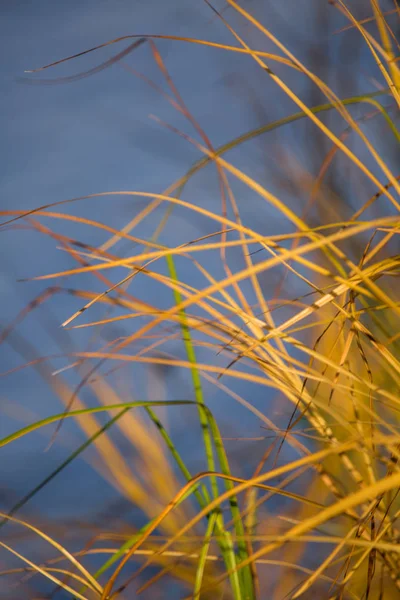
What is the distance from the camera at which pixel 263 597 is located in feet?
1.86

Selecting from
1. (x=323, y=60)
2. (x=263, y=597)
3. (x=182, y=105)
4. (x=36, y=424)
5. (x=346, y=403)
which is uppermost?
(x=323, y=60)

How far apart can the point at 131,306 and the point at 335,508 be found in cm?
19

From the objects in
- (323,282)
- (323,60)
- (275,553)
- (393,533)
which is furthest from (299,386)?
(323,60)

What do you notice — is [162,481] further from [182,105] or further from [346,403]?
[182,105]

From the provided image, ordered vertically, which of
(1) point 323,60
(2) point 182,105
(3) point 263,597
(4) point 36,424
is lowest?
(3) point 263,597

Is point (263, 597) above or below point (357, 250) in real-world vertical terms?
below

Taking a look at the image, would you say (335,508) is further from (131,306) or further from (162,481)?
(162,481)

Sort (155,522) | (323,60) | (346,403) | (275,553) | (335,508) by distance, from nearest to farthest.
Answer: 1. (335,508)
2. (155,522)
3. (275,553)
4. (346,403)
5. (323,60)

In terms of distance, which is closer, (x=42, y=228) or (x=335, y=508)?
(x=335, y=508)

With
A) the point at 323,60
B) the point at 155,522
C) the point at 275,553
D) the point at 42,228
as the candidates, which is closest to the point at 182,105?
the point at 42,228

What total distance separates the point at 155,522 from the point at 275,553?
26 cm

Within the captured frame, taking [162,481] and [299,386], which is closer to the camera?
[299,386]

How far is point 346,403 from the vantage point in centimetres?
64

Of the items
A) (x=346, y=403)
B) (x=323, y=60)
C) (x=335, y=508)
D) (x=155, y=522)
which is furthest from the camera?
(x=323, y=60)
